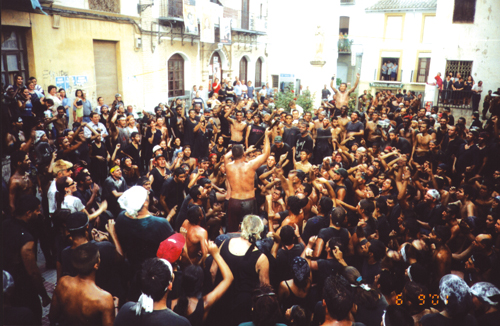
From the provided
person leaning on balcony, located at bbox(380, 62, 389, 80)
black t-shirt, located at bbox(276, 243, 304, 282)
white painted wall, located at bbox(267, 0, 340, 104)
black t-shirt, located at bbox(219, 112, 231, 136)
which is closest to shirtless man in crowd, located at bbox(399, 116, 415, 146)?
black t-shirt, located at bbox(219, 112, 231, 136)

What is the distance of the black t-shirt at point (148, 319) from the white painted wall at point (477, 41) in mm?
17293

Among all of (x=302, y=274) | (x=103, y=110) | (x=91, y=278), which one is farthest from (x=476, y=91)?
(x=91, y=278)

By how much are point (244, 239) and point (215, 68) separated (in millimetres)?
18370

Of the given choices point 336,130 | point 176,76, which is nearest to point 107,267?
point 336,130

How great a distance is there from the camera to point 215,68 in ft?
68.1

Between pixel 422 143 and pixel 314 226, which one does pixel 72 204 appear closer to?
pixel 314 226

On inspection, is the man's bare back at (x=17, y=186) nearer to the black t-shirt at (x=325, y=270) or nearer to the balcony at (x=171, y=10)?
the black t-shirt at (x=325, y=270)

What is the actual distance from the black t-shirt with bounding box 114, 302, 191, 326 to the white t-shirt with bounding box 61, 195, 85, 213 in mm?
2399

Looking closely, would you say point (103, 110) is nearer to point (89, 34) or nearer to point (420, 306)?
point (89, 34)

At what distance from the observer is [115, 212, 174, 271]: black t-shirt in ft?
11.9

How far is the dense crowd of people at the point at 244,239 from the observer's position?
2811 mm

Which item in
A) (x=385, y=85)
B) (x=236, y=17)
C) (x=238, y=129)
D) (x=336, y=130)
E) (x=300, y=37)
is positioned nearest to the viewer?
(x=238, y=129)

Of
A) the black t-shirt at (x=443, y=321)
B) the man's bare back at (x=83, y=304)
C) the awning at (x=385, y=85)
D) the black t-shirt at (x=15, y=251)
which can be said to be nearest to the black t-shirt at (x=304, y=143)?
the black t-shirt at (x=443, y=321)

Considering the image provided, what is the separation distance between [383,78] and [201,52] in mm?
16940
